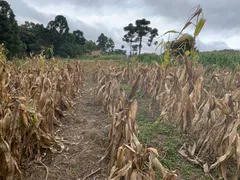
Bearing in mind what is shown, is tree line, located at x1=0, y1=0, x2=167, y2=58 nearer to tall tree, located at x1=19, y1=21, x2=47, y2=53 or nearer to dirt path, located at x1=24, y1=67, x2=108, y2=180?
tall tree, located at x1=19, y1=21, x2=47, y2=53

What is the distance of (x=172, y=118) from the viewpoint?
3.51m

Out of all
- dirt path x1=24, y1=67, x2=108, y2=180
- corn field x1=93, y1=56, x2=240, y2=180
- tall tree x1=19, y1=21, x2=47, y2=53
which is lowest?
dirt path x1=24, y1=67, x2=108, y2=180

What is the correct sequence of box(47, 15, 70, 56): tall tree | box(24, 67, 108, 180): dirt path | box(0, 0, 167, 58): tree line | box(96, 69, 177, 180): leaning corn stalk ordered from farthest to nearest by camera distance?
1. box(47, 15, 70, 56): tall tree
2. box(0, 0, 167, 58): tree line
3. box(24, 67, 108, 180): dirt path
4. box(96, 69, 177, 180): leaning corn stalk

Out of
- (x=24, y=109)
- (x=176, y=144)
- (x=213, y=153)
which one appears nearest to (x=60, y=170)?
(x=24, y=109)

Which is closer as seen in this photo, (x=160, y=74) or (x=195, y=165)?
(x=195, y=165)

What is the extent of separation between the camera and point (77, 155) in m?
2.59

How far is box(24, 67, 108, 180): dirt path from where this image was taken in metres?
2.27

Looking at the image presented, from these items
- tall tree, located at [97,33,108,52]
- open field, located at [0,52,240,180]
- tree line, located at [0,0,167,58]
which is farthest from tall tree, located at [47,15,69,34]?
open field, located at [0,52,240,180]

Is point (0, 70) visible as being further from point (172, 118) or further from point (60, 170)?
point (172, 118)

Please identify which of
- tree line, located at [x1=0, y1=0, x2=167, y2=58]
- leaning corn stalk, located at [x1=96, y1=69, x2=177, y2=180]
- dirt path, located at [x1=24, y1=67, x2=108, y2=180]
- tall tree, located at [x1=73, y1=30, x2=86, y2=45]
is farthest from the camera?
tall tree, located at [x1=73, y1=30, x2=86, y2=45]

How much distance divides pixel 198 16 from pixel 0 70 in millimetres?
2298

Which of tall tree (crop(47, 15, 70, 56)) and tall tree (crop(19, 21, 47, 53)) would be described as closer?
tall tree (crop(19, 21, 47, 53))

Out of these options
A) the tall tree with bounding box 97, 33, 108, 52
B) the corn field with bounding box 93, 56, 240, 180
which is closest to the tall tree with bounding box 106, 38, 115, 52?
the tall tree with bounding box 97, 33, 108, 52

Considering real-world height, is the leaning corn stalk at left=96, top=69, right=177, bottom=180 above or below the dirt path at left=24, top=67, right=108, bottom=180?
above
